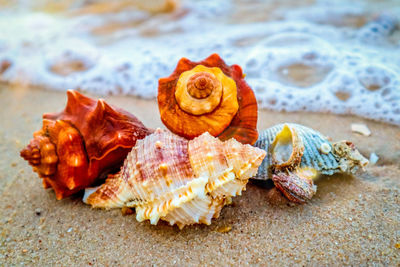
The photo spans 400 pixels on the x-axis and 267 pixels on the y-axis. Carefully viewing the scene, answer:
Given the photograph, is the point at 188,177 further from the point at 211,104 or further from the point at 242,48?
the point at 242,48

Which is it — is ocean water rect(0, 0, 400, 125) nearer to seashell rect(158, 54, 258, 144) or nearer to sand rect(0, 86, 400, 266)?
sand rect(0, 86, 400, 266)

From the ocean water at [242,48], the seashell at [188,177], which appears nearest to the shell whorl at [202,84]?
the seashell at [188,177]

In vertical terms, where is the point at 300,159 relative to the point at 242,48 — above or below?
below

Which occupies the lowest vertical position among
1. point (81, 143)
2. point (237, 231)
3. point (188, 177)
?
point (237, 231)

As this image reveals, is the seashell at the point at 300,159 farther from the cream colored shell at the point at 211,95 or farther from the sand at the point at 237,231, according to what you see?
the cream colored shell at the point at 211,95

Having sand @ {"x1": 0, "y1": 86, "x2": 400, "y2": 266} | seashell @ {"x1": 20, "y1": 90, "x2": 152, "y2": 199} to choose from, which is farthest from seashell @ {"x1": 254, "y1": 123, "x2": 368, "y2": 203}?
seashell @ {"x1": 20, "y1": 90, "x2": 152, "y2": 199}

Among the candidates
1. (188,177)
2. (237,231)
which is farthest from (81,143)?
(237,231)
